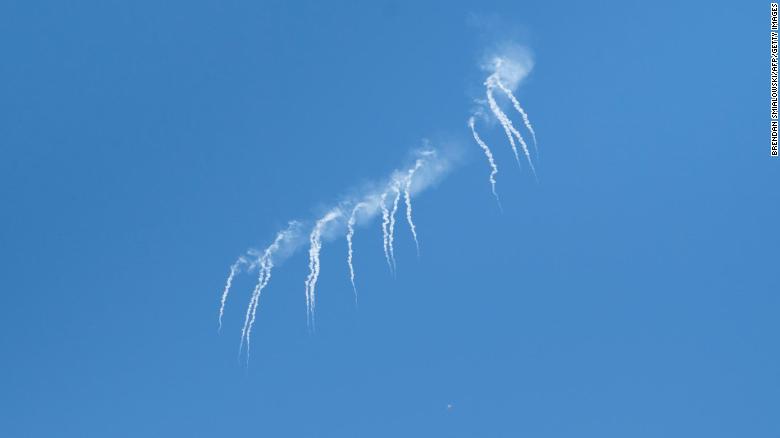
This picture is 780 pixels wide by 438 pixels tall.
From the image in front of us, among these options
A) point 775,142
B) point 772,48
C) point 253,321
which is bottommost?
point 253,321

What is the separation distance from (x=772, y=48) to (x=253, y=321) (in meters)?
22.2

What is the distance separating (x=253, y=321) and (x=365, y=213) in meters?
5.96

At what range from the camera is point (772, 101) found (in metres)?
37.8

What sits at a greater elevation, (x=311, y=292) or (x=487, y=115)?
(x=487, y=115)

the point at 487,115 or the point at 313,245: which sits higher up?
the point at 487,115

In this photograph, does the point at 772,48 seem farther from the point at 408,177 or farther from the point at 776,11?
→ the point at 408,177

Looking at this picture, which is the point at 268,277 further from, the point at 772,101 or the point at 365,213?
the point at 772,101

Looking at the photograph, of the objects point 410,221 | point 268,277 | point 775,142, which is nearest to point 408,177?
point 410,221

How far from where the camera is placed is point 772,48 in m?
37.6

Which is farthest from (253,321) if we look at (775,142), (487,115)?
(775,142)

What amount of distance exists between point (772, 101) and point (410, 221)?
14446mm

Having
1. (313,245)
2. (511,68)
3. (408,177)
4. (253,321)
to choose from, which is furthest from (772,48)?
(253,321)

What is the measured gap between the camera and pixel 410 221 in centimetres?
3766

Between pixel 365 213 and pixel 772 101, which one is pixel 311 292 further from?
pixel 772 101
